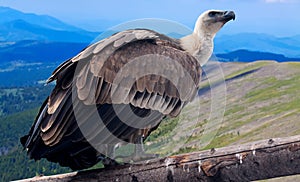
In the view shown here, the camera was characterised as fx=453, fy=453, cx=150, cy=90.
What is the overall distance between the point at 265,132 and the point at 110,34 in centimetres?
8926

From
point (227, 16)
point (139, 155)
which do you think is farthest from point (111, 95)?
point (227, 16)

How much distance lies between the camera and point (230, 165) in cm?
595

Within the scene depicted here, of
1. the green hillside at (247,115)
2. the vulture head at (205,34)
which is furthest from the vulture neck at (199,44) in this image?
the green hillside at (247,115)

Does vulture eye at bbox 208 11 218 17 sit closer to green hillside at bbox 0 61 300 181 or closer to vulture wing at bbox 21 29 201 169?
vulture wing at bbox 21 29 201 169

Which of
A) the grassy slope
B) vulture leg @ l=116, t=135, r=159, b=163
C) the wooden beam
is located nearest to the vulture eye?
vulture leg @ l=116, t=135, r=159, b=163

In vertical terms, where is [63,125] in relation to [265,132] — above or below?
above

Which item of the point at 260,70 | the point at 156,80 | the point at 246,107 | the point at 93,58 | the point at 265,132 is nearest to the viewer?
the point at 93,58

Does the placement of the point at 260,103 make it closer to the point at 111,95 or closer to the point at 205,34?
the point at 205,34

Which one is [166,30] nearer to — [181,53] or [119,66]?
[181,53]

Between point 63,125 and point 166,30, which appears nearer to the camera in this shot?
point 63,125

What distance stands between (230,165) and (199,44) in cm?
291

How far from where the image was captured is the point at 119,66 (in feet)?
23.3

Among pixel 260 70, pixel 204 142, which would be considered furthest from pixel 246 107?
pixel 204 142

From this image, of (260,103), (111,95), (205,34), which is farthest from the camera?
(260,103)
